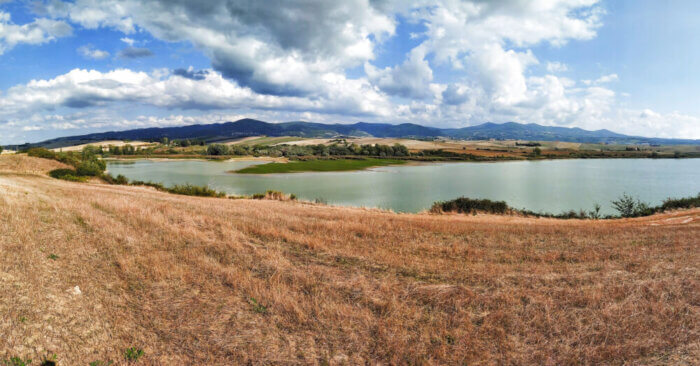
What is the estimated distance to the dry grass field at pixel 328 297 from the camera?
212 inches

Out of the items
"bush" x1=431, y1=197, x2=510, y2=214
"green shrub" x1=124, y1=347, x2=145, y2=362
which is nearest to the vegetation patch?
"bush" x1=431, y1=197, x2=510, y2=214

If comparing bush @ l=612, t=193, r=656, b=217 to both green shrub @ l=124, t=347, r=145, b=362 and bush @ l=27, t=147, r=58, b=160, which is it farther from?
bush @ l=27, t=147, r=58, b=160

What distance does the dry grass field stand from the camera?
5.39 meters

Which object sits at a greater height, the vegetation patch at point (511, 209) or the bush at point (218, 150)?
the bush at point (218, 150)

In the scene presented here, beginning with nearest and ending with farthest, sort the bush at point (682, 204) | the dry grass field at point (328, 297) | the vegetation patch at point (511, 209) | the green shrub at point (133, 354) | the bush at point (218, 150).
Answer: the green shrub at point (133, 354)
the dry grass field at point (328, 297)
the vegetation patch at point (511, 209)
the bush at point (682, 204)
the bush at point (218, 150)

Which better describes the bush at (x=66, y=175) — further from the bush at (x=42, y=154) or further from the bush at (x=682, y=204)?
the bush at (x=682, y=204)

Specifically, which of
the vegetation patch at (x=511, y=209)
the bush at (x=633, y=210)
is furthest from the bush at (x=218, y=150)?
the bush at (x=633, y=210)

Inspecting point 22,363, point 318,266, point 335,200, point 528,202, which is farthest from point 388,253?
point 528,202

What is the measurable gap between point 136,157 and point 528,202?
153599mm

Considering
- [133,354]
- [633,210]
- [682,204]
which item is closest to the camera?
[133,354]

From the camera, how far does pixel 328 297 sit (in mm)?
7105

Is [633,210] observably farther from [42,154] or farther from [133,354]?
[42,154]

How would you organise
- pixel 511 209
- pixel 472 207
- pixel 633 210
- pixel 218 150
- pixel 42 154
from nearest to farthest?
pixel 472 207, pixel 511 209, pixel 633 210, pixel 42 154, pixel 218 150

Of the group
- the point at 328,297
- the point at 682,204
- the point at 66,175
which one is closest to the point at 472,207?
the point at 682,204
